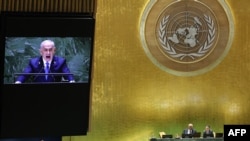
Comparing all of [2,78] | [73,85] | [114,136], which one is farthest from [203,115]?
[2,78]

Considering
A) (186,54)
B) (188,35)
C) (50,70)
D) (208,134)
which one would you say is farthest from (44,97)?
(188,35)

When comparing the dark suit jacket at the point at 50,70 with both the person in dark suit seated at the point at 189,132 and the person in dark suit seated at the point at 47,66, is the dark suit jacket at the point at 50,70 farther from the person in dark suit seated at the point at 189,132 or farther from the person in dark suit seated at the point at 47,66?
the person in dark suit seated at the point at 189,132

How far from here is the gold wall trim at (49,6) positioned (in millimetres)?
6543

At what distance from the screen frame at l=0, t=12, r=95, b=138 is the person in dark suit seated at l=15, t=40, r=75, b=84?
3.9 inches

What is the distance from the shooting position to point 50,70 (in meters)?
6.77

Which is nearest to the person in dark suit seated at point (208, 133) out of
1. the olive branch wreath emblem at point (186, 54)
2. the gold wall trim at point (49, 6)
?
the olive branch wreath emblem at point (186, 54)

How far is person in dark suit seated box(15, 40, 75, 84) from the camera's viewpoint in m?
6.57

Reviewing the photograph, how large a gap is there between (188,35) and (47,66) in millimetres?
4922

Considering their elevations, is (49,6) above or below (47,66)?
above

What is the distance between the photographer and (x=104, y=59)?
10.5m

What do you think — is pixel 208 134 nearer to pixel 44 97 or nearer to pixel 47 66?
pixel 44 97

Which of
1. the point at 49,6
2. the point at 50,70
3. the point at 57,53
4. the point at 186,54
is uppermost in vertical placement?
the point at 49,6

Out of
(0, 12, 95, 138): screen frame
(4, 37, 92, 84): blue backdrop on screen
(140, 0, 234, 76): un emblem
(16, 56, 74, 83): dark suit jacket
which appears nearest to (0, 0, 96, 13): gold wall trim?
(0, 12, 95, 138): screen frame

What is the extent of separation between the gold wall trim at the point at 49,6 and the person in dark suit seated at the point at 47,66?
1.70ft
